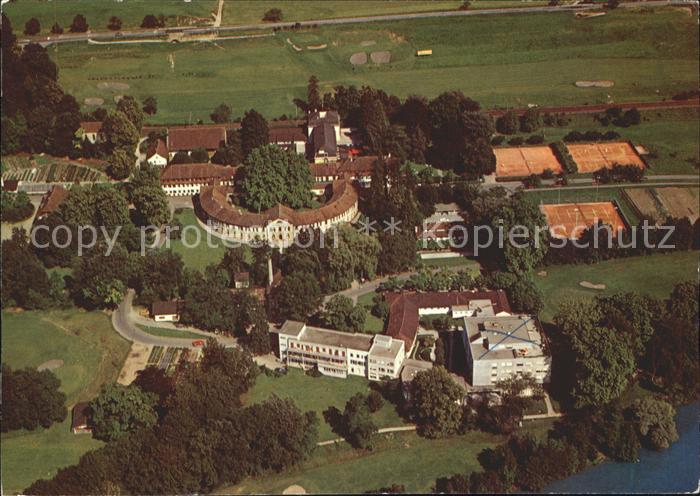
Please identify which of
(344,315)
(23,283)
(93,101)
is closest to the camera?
(344,315)

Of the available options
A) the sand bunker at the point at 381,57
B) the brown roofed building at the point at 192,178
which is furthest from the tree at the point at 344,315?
the sand bunker at the point at 381,57

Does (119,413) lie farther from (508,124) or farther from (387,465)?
(508,124)

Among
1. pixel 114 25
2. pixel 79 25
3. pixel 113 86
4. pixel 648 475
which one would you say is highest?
pixel 114 25

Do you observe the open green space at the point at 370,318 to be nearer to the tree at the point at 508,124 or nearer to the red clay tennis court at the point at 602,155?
the red clay tennis court at the point at 602,155

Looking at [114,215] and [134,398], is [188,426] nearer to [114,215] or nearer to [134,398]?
[134,398]

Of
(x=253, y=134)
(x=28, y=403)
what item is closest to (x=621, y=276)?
(x=253, y=134)

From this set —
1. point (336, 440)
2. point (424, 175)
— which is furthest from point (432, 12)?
point (336, 440)

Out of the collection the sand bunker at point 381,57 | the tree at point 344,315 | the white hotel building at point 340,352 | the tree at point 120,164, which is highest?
the sand bunker at point 381,57
